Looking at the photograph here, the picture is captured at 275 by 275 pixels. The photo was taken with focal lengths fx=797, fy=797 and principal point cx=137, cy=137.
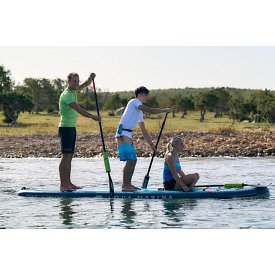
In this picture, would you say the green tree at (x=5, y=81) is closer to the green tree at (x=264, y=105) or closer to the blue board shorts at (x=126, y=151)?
the green tree at (x=264, y=105)

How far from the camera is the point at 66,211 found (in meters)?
11.4

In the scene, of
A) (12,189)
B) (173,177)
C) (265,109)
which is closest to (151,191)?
(173,177)

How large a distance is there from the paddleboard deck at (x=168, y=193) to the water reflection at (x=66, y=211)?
0.26 metres

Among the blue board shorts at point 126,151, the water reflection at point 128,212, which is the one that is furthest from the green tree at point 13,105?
the water reflection at point 128,212

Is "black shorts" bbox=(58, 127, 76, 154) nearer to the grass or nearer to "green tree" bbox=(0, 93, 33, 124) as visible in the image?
the grass

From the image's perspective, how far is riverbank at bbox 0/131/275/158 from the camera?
24.0 m

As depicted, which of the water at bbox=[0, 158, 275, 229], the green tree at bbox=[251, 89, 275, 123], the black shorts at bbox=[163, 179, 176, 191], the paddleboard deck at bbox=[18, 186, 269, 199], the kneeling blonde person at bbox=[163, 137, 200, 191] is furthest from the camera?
the green tree at bbox=[251, 89, 275, 123]

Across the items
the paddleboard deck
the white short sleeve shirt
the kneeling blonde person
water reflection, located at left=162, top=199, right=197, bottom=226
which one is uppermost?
the white short sleeve shirt

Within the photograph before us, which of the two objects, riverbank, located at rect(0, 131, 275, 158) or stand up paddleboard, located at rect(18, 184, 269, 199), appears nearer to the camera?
stand up paddleboard, located at rect(18, 184, 269, 199)

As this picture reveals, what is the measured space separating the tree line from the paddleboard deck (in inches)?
968

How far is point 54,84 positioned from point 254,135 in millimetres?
18657

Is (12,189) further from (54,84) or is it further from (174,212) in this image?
(54,84)

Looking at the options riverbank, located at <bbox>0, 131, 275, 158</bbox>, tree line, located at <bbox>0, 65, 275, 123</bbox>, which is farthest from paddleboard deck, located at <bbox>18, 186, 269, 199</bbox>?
tree line, located at <bbox>0, 65, 275, 123</bbox>

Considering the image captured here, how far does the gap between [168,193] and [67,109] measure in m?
2.02
